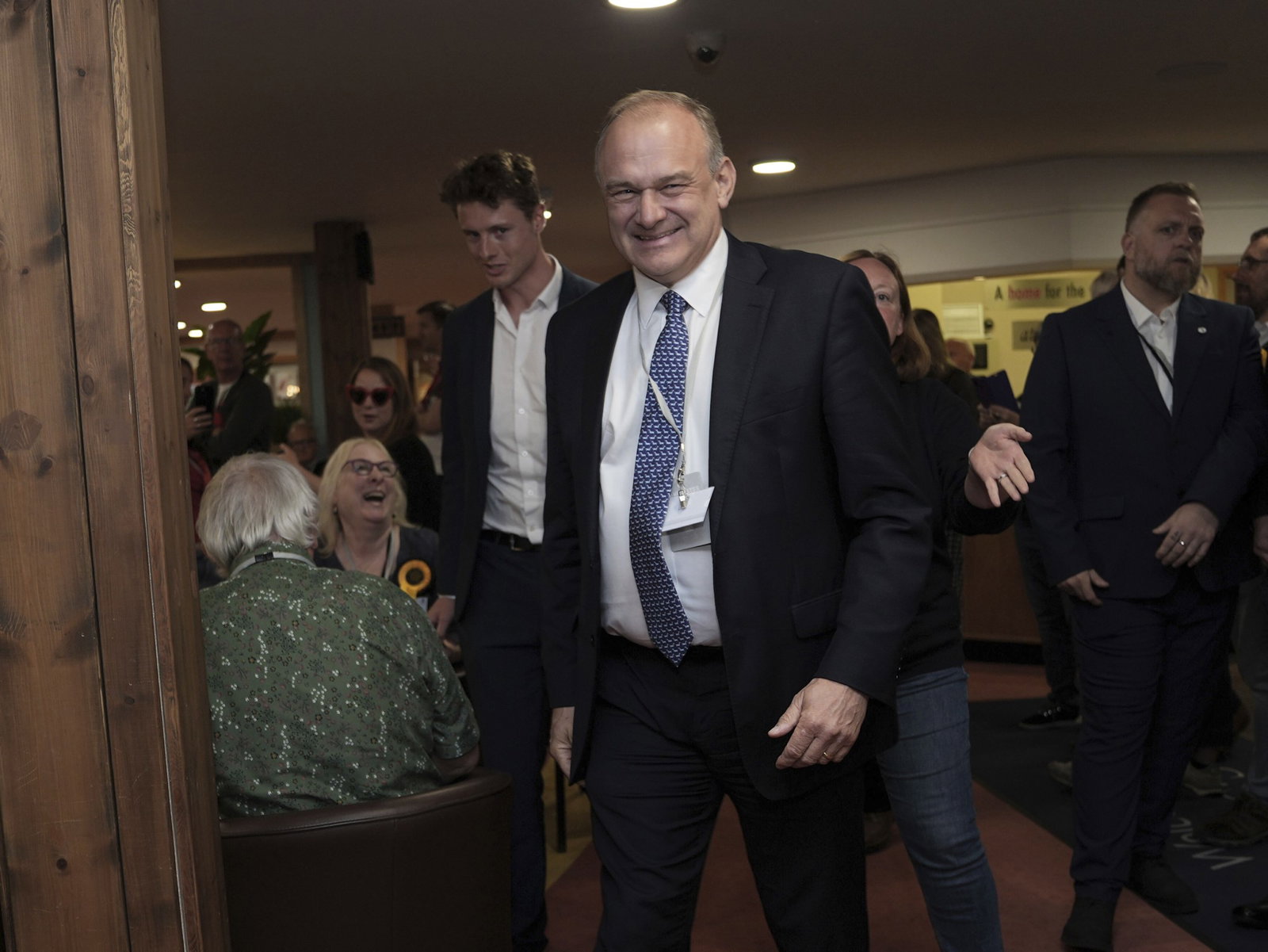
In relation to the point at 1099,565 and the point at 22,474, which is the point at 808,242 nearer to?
the point at 1099,565

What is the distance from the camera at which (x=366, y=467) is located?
359 cm

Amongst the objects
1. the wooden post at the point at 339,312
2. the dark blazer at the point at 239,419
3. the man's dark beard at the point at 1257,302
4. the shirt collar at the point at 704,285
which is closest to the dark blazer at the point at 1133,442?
the man's dark beard at the point at 1257,302

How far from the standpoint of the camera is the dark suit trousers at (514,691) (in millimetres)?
2955

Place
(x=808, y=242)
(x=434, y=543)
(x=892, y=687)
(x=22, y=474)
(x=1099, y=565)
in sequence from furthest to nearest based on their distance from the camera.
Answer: (x=808, y=242)
(x=434, y=543)
(x=1099, y=565)
(x=892, y=687)
(x=22, y=474)

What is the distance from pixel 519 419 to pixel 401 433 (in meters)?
1.59

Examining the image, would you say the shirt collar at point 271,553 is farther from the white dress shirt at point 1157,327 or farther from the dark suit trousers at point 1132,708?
the white dress shirt at point 1157,327

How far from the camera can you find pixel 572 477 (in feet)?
6.97

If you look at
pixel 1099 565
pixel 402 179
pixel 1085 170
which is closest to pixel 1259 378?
pixel 1099 565

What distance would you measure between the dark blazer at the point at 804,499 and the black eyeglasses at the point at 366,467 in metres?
1.89

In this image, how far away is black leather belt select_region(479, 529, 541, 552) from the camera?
2912 mm

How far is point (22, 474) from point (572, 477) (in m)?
0.84

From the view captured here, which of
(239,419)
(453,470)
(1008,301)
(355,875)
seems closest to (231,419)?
(239,419)

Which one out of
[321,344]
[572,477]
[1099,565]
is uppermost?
[321,344]

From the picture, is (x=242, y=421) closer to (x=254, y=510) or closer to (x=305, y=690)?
(x=254, y=510)
